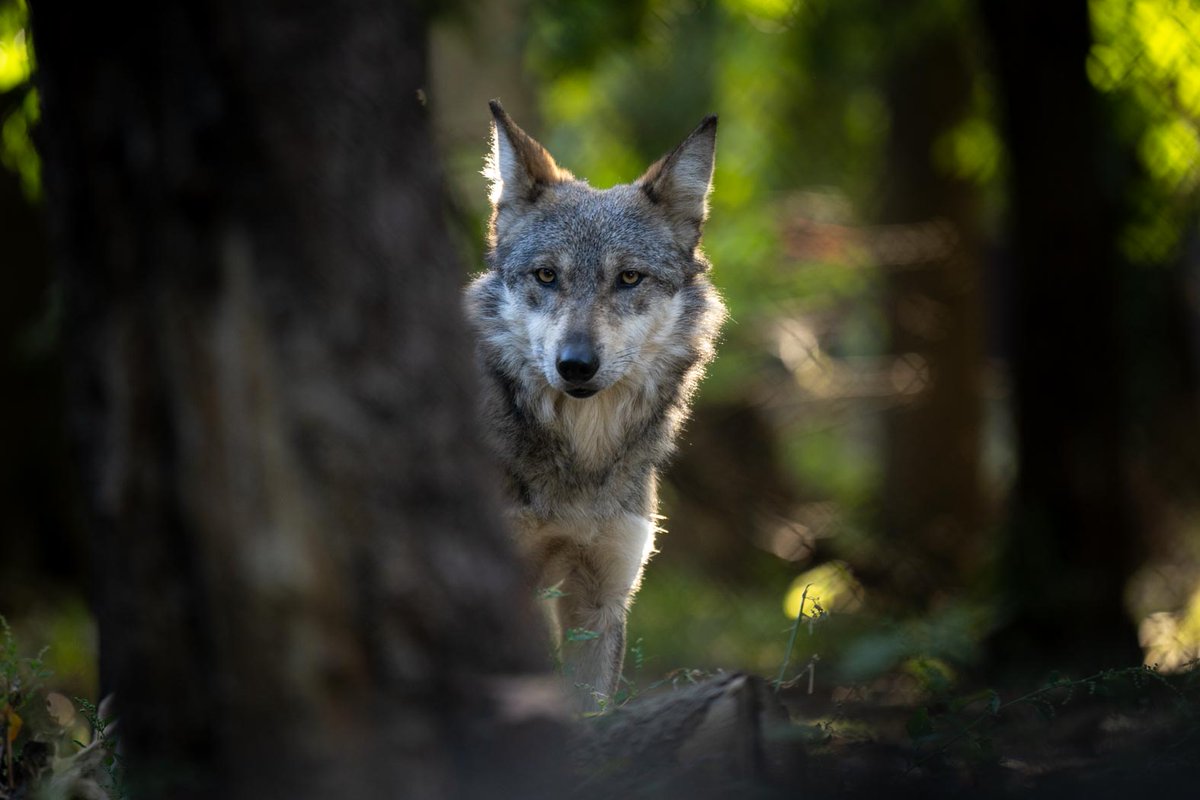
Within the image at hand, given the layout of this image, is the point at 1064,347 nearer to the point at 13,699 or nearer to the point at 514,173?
the point at 514,173

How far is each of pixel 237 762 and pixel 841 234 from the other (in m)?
8.92

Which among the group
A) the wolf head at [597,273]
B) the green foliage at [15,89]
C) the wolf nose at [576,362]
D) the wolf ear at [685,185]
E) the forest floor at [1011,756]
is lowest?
the forest floor at [1011,756]

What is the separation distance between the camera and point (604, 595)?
5426 millimetres

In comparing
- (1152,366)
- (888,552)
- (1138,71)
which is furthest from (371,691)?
(1152,366)

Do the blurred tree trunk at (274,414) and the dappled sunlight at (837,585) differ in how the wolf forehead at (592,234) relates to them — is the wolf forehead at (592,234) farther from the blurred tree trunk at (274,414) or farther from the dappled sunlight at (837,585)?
the dappled sunlight at (837,585)

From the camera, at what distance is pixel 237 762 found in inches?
109

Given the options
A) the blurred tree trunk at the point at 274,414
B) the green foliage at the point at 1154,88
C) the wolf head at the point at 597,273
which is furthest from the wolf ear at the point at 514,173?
the green foliage at the point at 1154,88

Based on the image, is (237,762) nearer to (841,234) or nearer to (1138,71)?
(1138,71)

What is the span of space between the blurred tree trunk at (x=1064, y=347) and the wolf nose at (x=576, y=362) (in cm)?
452

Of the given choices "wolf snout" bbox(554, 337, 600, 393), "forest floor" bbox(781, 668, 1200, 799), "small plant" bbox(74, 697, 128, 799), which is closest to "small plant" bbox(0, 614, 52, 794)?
"small plant" bbox(74, 697, 128, 799)

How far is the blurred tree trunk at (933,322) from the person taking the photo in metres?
11.1

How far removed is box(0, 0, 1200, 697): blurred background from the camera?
26.5ft

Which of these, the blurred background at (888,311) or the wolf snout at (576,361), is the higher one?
the blurred background at (888,311)

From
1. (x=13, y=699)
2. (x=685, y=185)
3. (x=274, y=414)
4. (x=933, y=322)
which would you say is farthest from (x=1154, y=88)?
(x=13, y=699)
